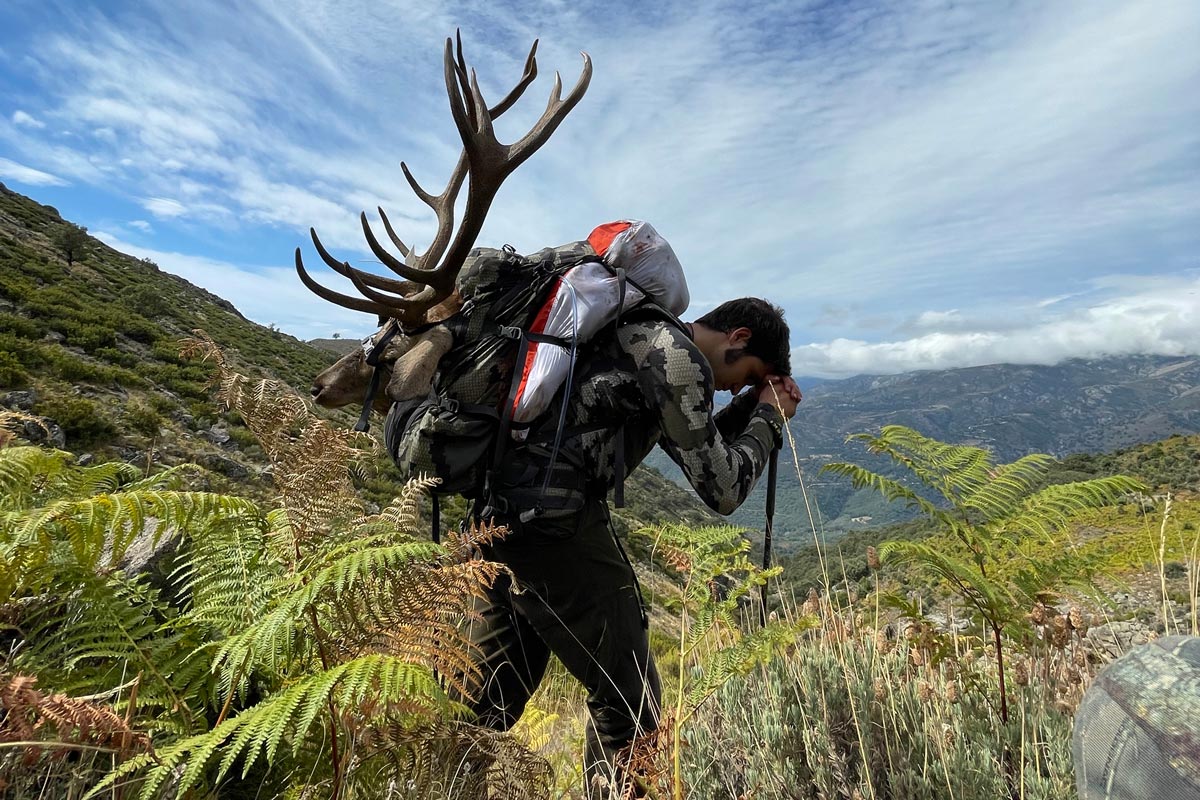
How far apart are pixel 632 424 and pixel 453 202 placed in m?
1.69

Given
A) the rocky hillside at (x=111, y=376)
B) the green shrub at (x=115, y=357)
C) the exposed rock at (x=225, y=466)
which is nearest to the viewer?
the rocky hillside at (x=111, y=376)

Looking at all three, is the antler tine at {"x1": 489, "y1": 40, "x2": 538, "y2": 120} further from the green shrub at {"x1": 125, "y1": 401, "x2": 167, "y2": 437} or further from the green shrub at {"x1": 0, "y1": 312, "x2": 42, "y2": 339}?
the green shrub at {"x1": 0, "y1": 312, "x2": 42, "y2": 339}

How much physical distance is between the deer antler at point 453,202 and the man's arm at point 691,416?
0.87 meters

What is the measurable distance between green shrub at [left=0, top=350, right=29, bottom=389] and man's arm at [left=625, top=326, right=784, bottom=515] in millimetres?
16160

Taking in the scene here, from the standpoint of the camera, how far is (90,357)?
17.7 meters

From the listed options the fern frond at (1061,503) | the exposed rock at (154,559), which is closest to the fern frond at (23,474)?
the exposed rock at (154,559)

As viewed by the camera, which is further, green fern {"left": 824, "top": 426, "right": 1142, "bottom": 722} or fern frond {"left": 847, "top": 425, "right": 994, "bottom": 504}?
fern frond {"left": 847, "top": 425, "right": 994, "bottom": 504}

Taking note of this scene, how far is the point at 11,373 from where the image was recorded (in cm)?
1280

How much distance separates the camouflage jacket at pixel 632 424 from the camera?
225cm

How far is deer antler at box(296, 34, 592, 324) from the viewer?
237cm

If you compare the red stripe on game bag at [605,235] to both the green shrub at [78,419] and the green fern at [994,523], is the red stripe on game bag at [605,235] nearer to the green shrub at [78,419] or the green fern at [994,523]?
the green fern at [994,523]

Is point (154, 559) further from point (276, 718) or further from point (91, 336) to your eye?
point (91, 336)

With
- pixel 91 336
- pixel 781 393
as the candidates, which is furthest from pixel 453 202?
pixel 91 336

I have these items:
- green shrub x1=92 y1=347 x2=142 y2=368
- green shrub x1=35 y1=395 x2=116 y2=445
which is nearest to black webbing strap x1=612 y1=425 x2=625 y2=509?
green shrub x1=35 y1=395 x2=116 y2=445
